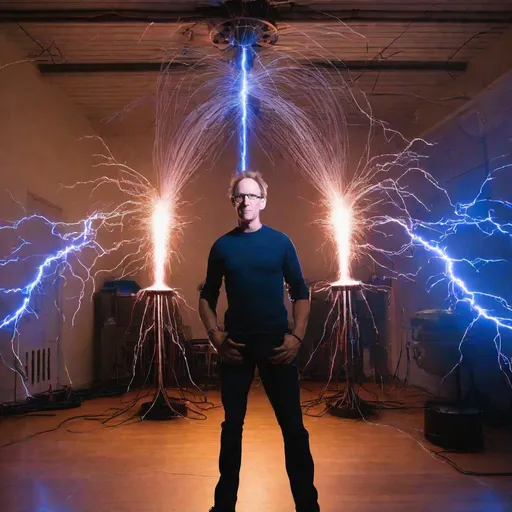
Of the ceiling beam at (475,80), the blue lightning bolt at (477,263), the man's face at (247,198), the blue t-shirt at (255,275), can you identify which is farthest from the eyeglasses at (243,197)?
the ceiling beam at (475,80)

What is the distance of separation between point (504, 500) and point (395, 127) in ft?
17.2

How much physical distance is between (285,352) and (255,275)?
32 centimetres

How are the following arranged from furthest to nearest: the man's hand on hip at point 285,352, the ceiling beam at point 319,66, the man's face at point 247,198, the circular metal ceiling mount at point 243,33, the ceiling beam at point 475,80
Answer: the ceiling beam at point 319,66 → the ceiling beam at point 475,80 → the circular metal ceiling mount at point 243,33 → the man's face at point 247,198 → the man's hand on hip at point 285,352

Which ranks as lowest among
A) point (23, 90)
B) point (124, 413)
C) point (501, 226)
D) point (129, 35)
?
point (124, 413)

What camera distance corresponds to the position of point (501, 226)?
13.7 ft

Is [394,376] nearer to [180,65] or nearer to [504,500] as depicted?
[504,500]

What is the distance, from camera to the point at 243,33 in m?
3.90

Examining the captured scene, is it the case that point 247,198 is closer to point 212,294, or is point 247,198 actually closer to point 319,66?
point 212,294

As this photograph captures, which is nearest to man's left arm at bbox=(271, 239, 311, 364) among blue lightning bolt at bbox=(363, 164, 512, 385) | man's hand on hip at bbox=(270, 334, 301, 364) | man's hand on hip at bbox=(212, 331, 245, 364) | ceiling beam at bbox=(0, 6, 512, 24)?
man's hand on hip at bbox=(270, 334, 301, 364)

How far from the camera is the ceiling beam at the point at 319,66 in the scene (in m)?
5.11

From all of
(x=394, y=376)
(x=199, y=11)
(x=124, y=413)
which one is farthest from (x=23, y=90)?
(x=394, y=376)

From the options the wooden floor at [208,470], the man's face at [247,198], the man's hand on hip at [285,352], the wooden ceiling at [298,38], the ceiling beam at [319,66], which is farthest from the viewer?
the ceiling beam at [319,66]

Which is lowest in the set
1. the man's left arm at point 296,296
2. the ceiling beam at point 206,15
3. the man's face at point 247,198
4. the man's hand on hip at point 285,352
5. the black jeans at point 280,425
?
the black jeans at point 280,425

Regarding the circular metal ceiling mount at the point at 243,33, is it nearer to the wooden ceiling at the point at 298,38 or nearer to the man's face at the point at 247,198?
the wooden ceiling at the point at 298,38
